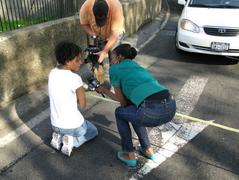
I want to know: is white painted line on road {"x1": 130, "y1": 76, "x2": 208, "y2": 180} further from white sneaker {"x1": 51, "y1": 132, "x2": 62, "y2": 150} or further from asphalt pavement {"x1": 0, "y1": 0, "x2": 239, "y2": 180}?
white sneaker {"x1": 51, "y1": 132, "x2": 62, "y2": 150}

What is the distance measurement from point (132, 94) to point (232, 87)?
3.21 metres

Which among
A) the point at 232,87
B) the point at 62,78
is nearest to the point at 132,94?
the point at 62,78

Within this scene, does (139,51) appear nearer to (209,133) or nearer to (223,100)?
(223,100)

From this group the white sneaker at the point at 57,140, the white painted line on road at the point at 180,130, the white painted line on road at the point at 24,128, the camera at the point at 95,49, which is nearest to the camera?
the white painted line on road at the point at 180,130

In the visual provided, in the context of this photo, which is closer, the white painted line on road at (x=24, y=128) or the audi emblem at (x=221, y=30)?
the white painted line on road at (x=24, y=128)

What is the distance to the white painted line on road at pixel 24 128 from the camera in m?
4.18

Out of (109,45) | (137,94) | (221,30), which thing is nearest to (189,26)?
(221,30)

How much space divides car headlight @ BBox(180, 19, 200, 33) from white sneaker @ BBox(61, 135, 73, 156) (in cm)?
401

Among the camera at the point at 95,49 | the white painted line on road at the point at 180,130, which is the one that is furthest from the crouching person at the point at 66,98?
the camera at the point at 95,49

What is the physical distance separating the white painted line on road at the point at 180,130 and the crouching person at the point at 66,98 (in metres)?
0.88

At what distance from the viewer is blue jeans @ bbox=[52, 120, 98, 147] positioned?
379 cm

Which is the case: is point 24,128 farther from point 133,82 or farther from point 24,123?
point 133,82

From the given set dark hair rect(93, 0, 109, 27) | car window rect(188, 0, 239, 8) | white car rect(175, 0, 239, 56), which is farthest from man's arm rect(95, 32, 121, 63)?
car window rect(188, 0, 239, 8)

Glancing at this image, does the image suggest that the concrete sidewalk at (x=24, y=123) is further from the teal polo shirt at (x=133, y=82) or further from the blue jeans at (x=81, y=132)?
the teal polo shirt at (x=133, y=82)
